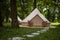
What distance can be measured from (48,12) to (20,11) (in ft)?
20.8

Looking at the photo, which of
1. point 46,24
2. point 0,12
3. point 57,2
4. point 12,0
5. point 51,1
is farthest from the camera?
point 57,2

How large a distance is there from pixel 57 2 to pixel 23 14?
46.5 ft

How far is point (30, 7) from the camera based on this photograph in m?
43.0

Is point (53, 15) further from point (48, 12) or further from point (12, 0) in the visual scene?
point (12, 0)

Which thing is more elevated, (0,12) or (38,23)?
(0,12)

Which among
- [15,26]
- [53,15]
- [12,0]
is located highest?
[12,0]

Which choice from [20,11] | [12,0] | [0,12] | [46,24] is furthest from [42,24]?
[20,11]

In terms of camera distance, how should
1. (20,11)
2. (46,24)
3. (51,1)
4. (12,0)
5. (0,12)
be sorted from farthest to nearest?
(20,11), (51,1), (46,24), (0,12), (12,0)

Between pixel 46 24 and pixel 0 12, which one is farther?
pixel 46 24

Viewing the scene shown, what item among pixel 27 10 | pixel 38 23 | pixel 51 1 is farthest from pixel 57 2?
pixel 27 10

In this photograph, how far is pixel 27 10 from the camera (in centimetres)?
4247

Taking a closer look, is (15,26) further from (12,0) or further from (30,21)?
(30,21)

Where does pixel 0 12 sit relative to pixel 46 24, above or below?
above

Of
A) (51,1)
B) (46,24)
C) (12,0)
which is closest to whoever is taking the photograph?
(12,0)
